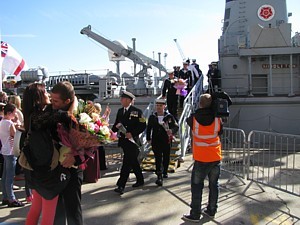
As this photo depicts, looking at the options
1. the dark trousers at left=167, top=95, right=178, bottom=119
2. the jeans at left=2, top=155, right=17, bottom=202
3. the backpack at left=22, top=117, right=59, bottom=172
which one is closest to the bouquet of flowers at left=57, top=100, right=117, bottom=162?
the backpack at left=22, top=117, right=59, bottom=172

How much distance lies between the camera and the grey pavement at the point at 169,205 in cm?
473

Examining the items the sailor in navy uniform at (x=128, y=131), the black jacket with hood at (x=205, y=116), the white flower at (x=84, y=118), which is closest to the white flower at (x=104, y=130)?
the white flower at (x=84, y=118)

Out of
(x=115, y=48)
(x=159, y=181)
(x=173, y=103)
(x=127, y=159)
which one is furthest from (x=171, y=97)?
(x=115, y=48)

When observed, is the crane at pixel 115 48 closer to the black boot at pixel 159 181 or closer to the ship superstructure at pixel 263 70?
the ship superstructure at pixel 263 70

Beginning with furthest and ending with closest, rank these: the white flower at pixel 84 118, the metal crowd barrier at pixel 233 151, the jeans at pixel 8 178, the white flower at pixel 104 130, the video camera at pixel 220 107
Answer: the metal crowd barrier at pixel 233 151
the jeans at pixel 8 178
the video camera at pixel 220 107
the white flower at pixel 104 130
the white flower at pixel 84 118

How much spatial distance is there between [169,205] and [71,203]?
234 cm

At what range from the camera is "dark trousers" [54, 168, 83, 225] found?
3.37 meters

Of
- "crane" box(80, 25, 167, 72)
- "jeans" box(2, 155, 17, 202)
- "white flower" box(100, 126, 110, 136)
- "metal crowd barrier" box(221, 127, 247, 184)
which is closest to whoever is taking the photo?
"white flower" box(100, 126, 110, 136)

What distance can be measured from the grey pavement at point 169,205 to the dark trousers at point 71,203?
4.42 ft

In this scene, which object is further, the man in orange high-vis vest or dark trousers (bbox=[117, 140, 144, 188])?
dark trousers (bbox=[117, 140, 144, 188])

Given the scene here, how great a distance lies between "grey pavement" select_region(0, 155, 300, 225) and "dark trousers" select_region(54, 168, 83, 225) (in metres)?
1.35

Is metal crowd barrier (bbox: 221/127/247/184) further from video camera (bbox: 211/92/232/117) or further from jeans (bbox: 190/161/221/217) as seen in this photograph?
video camera (bbox: 211/92/232/117)

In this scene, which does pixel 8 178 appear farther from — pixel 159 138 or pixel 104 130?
pixel 159 138

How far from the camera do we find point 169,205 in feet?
17.6
